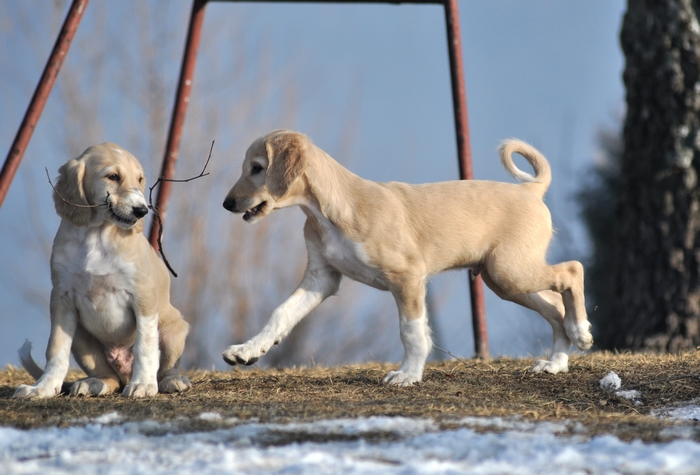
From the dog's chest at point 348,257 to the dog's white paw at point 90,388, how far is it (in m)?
1.55

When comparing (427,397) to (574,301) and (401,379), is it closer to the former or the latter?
(401,379)

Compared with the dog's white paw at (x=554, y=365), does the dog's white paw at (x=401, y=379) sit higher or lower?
higher

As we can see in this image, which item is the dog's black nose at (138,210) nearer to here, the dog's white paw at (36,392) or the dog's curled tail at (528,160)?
the dog's white paw at (36,392)

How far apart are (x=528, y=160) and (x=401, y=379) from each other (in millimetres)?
2016

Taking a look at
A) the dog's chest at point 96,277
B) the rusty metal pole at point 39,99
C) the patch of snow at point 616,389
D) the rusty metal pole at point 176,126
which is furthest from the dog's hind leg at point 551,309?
the rusty metal pole at point 39,99

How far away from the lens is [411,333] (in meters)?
4.95

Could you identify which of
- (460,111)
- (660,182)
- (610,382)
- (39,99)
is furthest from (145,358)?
(660,182)

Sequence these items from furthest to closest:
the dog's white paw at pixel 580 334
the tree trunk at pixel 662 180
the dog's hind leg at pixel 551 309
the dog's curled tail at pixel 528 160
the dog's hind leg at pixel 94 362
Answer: the tree trunk at pixel 662 180, the dog's curled tail at pixel 528 160, the dog's hind leg at pixel 551 309, the dog's white paw at pixel 580 334, the dog's hind leg at pixel 94 362

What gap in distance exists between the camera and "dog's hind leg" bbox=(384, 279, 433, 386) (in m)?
4.95

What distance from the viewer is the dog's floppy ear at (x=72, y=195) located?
4.47 metres

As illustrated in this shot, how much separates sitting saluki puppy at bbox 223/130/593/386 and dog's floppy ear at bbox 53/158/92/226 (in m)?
0.92

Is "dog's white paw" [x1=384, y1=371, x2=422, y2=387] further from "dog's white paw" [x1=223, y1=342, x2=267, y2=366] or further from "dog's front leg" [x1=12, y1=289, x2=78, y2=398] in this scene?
"dog's front leg" [x1=12, y1=289, x2=78, y2=398]

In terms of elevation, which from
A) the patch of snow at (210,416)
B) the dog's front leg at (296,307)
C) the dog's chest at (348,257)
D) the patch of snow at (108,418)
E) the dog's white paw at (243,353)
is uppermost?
the dog's chest at (348,257)

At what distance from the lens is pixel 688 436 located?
3348 millimetres
